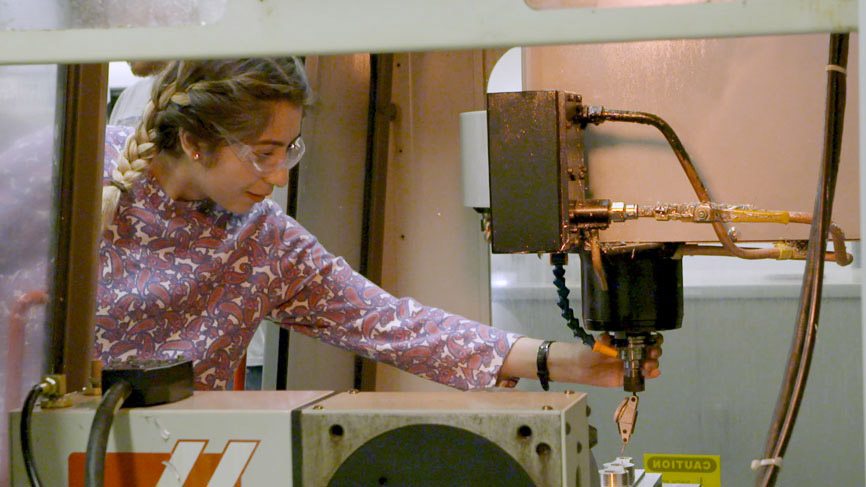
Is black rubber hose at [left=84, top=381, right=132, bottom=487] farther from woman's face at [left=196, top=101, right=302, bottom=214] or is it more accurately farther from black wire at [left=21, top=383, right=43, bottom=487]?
woman's face at [left=196, top=101, right=302, bottom=214]

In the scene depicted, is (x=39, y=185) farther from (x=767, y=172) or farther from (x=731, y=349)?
(x=731, y=349)

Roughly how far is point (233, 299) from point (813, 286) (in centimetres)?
103

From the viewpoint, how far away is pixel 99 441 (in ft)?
2.08

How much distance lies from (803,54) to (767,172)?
5.2 inches

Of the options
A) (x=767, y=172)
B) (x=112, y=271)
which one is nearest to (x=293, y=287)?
(x=112, y=271)

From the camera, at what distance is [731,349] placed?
2.01 metres

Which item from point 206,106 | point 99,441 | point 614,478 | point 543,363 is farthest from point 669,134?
point 206,106

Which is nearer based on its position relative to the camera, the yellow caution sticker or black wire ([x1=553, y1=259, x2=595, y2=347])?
black wire ([x1=553, y1=259, x2=595, y2=347])

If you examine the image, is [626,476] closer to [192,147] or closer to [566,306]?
[566,306]

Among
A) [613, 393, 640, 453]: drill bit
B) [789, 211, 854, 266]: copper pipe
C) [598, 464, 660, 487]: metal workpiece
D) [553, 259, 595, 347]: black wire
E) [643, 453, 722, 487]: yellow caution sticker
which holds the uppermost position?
[789, 211, 854, 266]: copper pipe

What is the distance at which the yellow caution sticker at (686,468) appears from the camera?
1.55 m

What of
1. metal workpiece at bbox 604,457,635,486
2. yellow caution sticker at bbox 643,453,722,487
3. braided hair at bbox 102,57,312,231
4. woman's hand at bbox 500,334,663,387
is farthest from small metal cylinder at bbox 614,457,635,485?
braided hair at bbox 102,57,312,231

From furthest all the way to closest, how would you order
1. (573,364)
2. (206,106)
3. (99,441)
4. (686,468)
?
1. (686,468)
2. (206,106)
3. (573,364)
4. (99,441)

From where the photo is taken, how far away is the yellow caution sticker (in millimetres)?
1552
